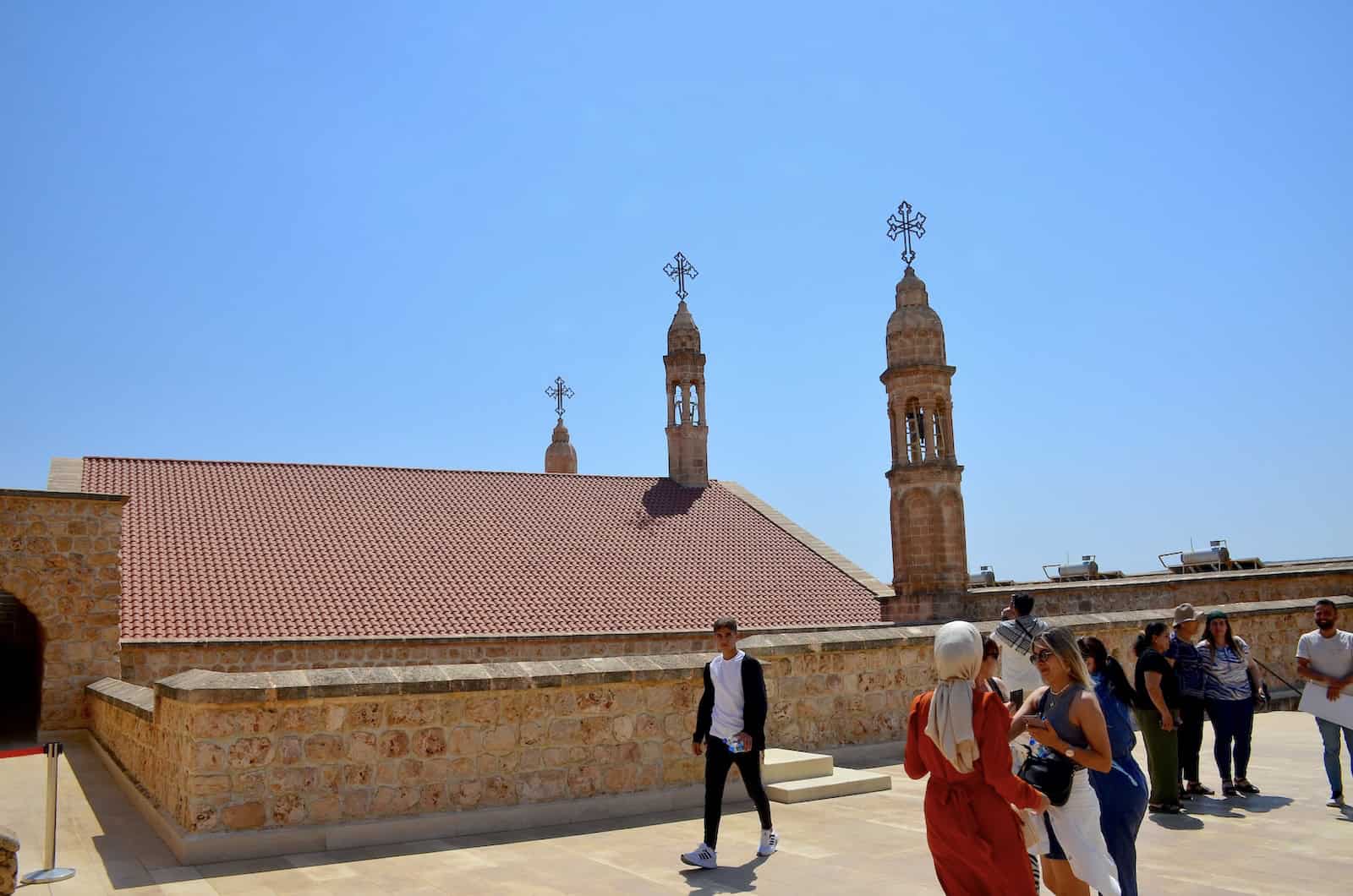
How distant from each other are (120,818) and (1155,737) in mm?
8290

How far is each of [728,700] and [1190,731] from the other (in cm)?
420

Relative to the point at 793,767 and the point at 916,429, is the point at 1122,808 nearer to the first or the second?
the point at 793,767

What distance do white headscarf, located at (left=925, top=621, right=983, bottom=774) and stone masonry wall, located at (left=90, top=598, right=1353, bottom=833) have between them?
4553 mm

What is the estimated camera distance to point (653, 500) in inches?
1299

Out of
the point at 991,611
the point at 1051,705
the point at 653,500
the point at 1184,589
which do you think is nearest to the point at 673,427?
the point at 653,500

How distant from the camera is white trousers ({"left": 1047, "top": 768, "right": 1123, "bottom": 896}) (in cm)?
421

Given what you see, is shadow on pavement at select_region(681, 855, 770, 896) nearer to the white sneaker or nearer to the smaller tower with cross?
the white sneaker

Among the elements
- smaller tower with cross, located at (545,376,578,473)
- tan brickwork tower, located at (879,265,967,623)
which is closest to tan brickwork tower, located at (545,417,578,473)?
smaller tower with cross, located at (545,376,578,473)

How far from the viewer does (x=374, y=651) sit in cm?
2061

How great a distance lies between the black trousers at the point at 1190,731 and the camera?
824 centimetres

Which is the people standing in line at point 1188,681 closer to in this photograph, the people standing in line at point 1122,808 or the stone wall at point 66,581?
the people standing in line at point 1122,808

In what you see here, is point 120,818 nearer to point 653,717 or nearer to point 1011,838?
point 653,717

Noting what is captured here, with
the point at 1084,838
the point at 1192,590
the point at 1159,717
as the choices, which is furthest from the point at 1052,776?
the point at 1192,590

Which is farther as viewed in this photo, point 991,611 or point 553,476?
point 553,476
